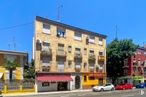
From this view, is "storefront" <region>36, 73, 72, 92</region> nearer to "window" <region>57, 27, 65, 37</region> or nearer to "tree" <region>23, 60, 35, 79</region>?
"tree" <region>23, 60, 35, 79</region>

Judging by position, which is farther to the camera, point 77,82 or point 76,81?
point 77,82

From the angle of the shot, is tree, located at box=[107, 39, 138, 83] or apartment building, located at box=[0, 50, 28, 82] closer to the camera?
apartment building, located at box=[0, 50, 28, 82]

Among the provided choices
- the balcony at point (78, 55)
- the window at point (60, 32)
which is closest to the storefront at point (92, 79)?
the balcony at point (78, 55)

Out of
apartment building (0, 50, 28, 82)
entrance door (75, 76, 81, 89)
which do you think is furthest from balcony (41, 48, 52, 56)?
entrance door (75, 76, 81, 89)

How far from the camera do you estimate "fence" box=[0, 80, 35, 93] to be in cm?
5421

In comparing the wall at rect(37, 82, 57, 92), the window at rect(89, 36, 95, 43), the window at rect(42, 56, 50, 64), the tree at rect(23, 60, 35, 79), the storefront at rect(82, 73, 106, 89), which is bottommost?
the wall at rect(37, 82, 57, 92)

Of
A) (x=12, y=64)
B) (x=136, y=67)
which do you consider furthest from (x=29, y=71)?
(x=136, y=67)

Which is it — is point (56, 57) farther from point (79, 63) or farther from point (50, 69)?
point (79, 63)

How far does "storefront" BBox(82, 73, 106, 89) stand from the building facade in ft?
58.8

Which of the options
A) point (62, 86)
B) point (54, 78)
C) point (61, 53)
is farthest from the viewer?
point (62, 86)

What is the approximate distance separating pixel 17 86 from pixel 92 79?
22.3 metres

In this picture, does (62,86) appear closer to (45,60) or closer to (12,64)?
(45,60)

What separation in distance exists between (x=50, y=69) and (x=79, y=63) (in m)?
9.40

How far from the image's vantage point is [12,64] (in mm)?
56438
